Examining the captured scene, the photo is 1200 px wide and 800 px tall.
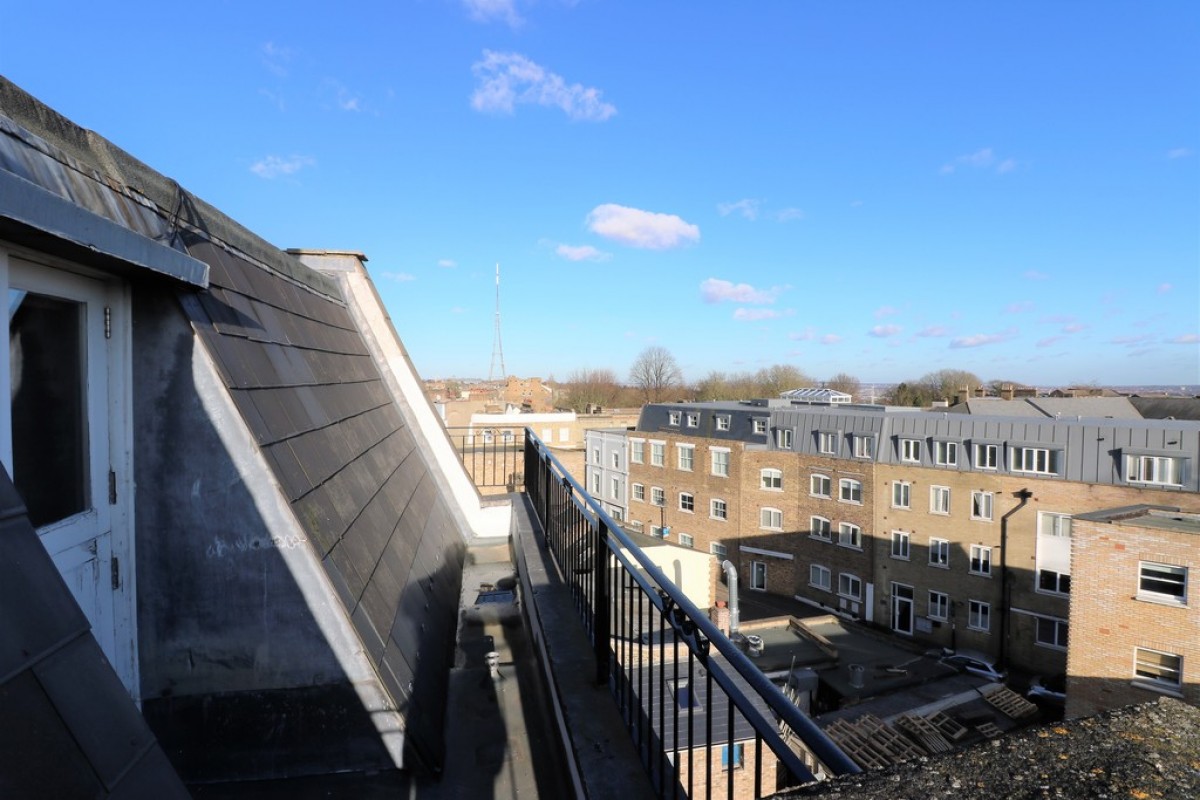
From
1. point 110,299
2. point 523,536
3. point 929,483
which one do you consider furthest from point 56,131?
point 929,483

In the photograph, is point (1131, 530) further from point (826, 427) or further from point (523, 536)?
point (523, 536)

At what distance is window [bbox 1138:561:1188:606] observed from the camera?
54.1 ft

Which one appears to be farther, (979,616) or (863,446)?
(863,446)

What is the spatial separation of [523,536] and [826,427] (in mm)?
28386

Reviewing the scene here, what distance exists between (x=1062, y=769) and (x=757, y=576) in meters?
34.8

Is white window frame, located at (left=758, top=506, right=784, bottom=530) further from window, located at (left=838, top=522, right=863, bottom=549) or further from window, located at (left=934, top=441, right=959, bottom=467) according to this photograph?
window, located at (left=934, top=441, right=959, bottom=467)

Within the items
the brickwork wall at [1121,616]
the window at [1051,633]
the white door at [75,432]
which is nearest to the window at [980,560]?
the window at [1051,633]

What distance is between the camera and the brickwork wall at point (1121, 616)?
1648 cm

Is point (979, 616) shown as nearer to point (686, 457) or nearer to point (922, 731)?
point (922, 731)

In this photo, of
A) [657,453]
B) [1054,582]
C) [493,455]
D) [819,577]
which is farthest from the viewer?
[657,453]

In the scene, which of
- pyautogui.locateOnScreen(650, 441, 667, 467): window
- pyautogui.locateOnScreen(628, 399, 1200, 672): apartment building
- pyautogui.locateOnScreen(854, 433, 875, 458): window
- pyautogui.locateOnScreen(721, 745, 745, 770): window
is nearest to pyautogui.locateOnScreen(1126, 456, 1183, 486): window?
pyautogui.locateOnScreen(628, 399, 1200, 672): apartment building

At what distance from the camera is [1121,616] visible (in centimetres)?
1742

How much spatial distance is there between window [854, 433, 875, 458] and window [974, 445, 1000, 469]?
4233mm

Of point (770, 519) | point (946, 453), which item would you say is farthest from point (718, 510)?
point (946, 453)
